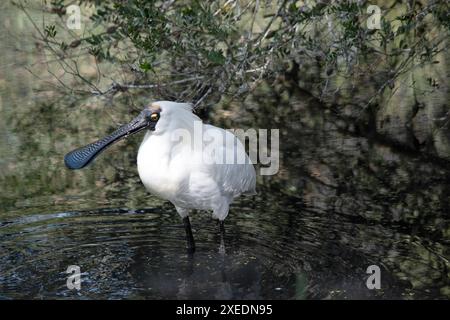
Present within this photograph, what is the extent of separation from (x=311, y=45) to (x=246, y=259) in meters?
2.12

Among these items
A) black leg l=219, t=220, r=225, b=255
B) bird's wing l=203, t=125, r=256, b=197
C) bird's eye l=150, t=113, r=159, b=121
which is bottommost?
black leg l=219, t=220, r=225, b=255

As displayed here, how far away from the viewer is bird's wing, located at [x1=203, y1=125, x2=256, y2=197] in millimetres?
6184

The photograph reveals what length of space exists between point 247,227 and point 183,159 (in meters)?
1.12

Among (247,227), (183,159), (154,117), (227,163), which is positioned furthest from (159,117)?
(247,227)

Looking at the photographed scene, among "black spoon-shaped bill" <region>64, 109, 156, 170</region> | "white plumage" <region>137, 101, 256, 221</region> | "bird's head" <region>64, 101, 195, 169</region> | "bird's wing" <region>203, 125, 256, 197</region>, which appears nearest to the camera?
"white plumage" <region>137, 101, 256, 221</region>

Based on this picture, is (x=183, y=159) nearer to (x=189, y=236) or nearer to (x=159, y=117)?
(x=159, y=117)

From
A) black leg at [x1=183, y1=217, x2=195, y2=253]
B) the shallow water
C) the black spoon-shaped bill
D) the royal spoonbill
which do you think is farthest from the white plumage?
the shallow water

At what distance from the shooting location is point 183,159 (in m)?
5.96

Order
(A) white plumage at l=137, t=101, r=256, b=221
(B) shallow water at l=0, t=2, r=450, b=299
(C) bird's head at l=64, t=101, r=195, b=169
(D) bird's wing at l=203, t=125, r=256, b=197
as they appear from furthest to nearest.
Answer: (D) bird's wing at l=203, t=125, r=256, b=197, (C) bird's head at l=64, t=101, r=195, b=169, (A) white plumage at l=137, t=101, r=256, b=221, (B) shallow water at l=0, t=2, r=450, b=299

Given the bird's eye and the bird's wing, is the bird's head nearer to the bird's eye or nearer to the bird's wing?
the bird's eye

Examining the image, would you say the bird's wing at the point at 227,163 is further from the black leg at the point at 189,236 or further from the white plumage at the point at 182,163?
the black leg at the point at 189,236

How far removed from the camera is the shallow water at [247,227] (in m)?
5.78

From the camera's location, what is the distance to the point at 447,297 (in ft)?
18.0
